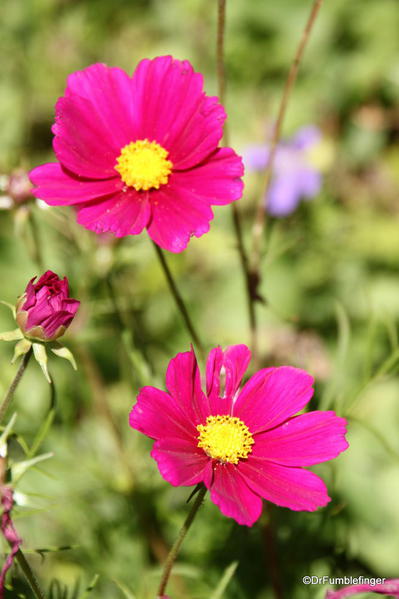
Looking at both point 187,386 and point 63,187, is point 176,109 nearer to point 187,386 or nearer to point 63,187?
point 63,187

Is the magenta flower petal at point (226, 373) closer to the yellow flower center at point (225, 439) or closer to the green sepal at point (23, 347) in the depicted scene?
the yellow flower center at point (225, 439)

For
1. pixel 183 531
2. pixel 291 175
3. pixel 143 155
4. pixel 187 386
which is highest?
pixel 291 175

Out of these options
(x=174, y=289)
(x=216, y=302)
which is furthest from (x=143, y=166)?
(x=216, y=302)

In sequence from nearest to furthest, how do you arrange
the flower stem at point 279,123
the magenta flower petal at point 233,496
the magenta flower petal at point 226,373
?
the magenta flower petal at point 233,496 → the magenta flower petal at point 226,373 → the flower stem at point 279,123

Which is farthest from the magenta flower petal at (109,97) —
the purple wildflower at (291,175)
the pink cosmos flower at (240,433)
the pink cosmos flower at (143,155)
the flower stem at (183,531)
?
the purple wildflower at (291,175)

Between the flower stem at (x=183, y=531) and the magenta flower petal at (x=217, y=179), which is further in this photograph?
the magenta flower petal at (x=217, y=179)

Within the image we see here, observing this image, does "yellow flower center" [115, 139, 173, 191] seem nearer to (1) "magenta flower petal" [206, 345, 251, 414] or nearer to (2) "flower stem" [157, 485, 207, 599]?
(1) "magenta flower petal" [206, 345, 251, 414]
